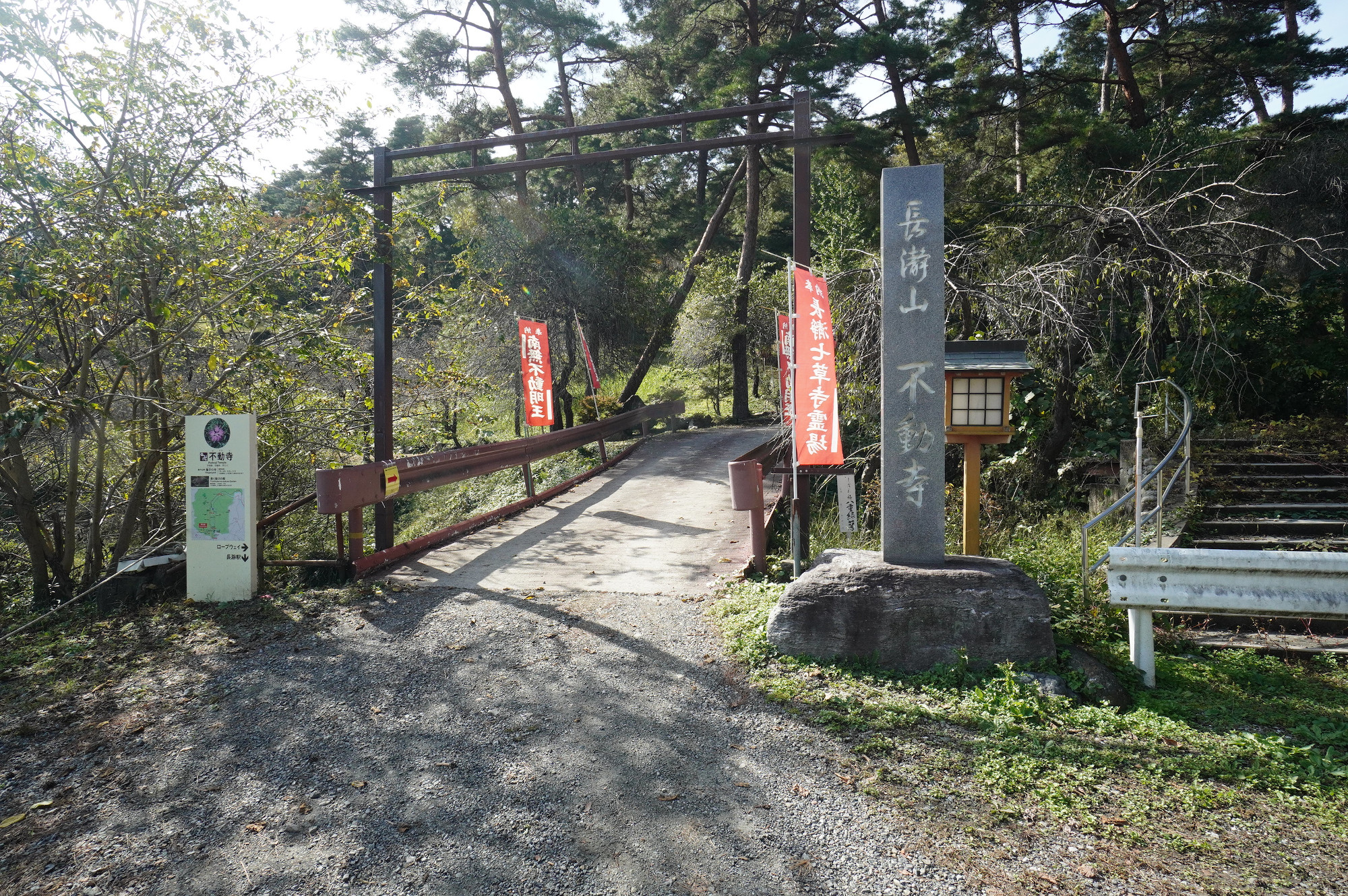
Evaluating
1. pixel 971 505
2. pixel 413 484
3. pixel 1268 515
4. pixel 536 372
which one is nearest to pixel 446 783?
pixel 413 484

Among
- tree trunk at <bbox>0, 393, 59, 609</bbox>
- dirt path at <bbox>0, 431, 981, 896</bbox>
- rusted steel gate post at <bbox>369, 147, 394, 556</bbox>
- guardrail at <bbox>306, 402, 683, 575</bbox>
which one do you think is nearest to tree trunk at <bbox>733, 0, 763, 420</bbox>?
guardrail at <bbox>306, 402, 683, 575</bbox>

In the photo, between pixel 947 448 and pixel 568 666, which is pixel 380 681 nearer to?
pixel 568 666

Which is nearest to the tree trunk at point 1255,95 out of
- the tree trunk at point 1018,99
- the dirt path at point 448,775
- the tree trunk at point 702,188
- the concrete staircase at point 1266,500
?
the tree trunk at point 1018,99

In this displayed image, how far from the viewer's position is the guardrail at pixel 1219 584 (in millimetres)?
4957

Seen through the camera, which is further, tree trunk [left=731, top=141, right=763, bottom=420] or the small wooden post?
tree trunk [left=731, top=141, right=763, bottom=420]

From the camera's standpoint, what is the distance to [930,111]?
52.3 ft

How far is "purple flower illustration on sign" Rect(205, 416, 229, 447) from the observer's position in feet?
21.4

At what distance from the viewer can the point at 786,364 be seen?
8.04 m

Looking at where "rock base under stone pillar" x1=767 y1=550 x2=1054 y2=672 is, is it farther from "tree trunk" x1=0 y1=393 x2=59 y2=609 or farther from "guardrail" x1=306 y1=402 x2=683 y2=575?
"tree trunk" x1=0 y1=393 x2=59 y2=609

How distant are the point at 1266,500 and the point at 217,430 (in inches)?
425

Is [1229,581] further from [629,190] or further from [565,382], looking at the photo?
[629,190]

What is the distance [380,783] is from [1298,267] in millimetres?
16568

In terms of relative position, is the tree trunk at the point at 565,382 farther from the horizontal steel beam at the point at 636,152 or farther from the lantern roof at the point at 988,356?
the lantern roof at the point at 988,356

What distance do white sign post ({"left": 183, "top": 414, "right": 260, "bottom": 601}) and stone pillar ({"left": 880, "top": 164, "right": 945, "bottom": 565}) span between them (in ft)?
17.1
